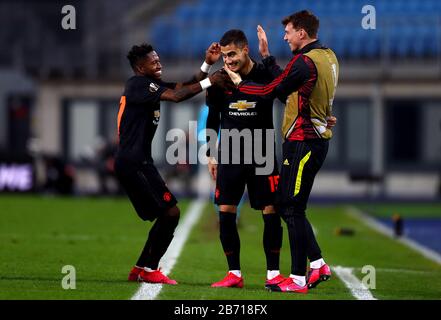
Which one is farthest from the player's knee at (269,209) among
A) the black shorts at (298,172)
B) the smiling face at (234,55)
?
the smiling face at (234,55)

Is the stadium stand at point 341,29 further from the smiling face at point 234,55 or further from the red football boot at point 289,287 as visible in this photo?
the red football boot at point 289,287

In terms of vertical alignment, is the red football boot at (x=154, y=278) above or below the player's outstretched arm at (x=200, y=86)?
below

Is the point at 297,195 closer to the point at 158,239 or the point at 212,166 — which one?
the point at 212,166

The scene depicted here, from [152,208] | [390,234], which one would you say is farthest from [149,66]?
[390,234]

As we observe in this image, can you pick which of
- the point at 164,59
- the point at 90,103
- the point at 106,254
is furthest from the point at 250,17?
the point at 106,254

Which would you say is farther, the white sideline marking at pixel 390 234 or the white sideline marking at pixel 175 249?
the white sideline marking at pixel 390 234

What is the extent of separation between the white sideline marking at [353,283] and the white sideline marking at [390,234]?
2600 millimetres

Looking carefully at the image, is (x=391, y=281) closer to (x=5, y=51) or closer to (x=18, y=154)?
(x=18, y=154)

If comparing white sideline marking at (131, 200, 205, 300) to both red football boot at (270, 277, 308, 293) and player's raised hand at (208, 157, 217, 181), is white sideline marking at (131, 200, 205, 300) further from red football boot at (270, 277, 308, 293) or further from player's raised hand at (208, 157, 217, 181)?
player's raised hand at (208, 157, 217, 181)

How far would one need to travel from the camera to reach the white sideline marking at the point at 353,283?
10289 mm

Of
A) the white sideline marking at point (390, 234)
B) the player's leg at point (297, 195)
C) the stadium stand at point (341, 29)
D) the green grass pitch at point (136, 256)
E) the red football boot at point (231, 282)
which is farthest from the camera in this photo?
the stadium stand at point (341, 29)

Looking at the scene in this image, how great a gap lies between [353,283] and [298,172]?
175 centimetres

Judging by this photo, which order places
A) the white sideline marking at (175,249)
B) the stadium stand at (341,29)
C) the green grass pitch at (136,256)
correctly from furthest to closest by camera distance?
the stadium stand at (341,29), the green grass pitch at (136,256), the white sideline marking at (175,249)

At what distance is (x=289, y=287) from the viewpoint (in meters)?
10.2
